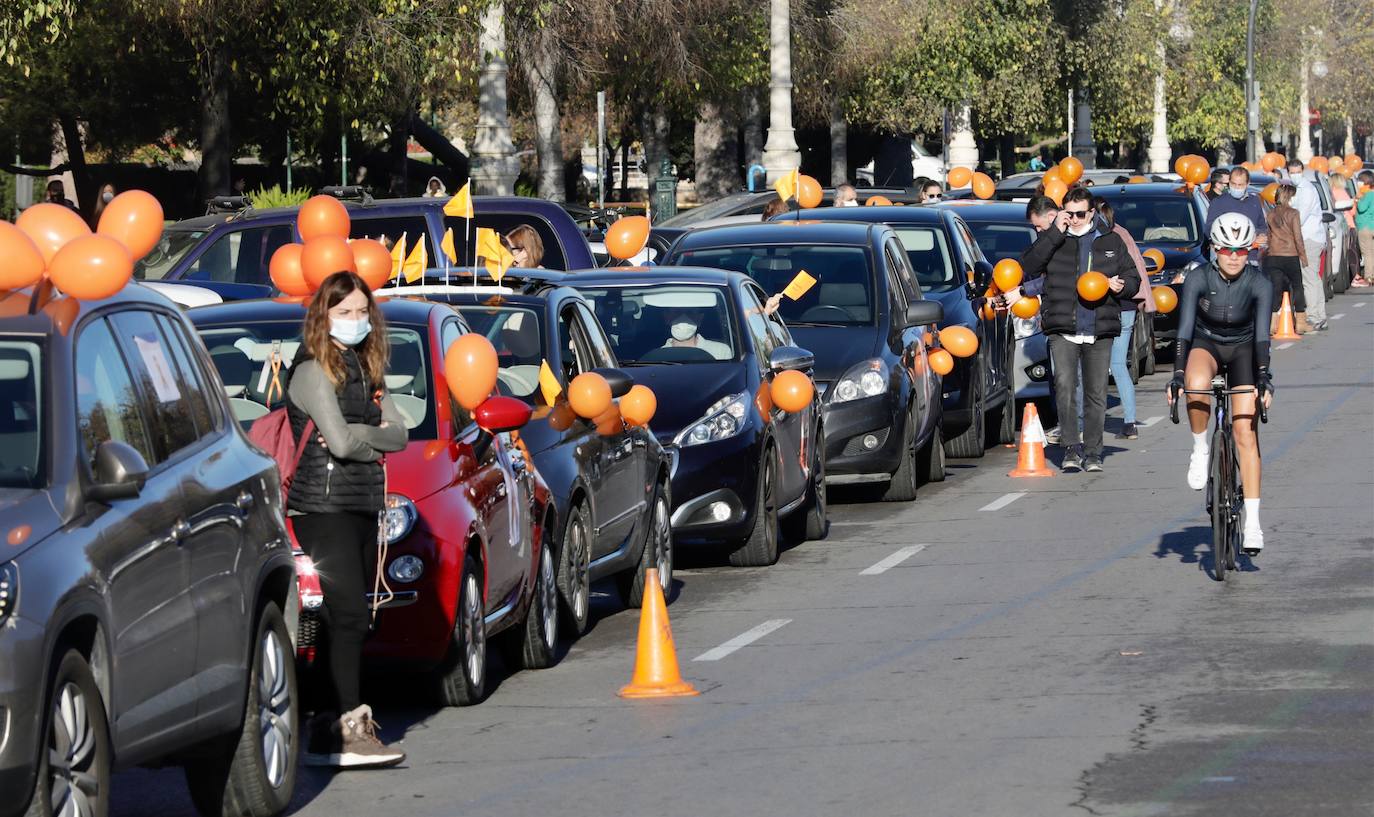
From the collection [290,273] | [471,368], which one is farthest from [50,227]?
[290,273]

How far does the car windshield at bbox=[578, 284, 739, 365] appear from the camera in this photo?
48.1ft

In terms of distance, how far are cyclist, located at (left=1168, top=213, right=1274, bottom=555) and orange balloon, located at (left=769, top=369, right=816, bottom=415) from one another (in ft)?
6.86

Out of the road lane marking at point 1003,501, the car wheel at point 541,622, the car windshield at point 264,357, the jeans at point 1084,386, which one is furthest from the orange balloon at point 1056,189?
the car windshield at point 264,357

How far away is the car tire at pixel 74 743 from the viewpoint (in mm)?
5934

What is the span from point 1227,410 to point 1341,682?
12.3ft

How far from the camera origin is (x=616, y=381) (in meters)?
11.4

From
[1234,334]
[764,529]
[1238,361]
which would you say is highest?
[1234,334]

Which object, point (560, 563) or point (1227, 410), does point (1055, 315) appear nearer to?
point (1227, 410)

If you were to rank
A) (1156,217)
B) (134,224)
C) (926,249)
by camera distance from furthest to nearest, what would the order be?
(1156,217) < (926,249) < (134,224)

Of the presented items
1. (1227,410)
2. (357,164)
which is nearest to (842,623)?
(1227,410)

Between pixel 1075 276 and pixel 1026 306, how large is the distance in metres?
1.08

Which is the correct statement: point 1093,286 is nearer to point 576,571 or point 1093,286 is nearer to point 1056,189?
point 1056,189

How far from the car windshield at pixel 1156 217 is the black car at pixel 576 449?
50.9 feet

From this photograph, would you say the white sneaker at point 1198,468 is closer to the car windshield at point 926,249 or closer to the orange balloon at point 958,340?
the orange balloon at point 958,340
